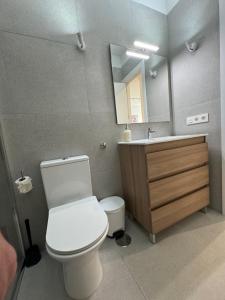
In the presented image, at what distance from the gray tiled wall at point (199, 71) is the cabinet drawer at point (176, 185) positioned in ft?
0.76

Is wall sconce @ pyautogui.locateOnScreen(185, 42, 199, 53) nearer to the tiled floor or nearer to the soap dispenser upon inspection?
the soap dispenser

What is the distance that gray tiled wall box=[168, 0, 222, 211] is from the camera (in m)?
1.43

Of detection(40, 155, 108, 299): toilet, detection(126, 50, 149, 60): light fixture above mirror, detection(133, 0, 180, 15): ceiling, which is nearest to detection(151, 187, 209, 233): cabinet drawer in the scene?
detection(40, 155, 108, 299): toilet

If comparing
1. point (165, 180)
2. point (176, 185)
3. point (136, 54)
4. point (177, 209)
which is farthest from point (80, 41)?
point (177, 209)

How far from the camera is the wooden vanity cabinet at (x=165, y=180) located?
1.24 meters

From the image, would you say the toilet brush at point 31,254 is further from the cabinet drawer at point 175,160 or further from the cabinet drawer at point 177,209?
the cabinet drawer at point 175,160

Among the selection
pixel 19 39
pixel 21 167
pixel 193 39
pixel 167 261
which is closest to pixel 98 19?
pixel 19 39

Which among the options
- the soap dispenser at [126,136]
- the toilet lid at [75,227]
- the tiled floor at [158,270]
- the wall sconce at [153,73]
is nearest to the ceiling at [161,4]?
the wall sconce at [153,73]

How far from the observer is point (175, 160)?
1.33m

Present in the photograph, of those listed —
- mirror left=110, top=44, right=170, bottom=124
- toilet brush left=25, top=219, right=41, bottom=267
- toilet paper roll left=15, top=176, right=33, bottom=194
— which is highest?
mirror left=110, top=44, right=170, bottom=124

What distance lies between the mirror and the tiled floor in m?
1.30

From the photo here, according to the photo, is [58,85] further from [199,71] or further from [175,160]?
[199,71]

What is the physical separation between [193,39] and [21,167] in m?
2.23

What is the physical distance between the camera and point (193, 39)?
159 centimetres
